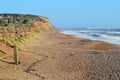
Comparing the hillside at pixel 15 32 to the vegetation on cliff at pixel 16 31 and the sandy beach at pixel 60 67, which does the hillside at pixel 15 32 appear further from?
the sandy beach at pixel 60 67

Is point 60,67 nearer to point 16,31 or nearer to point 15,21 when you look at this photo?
point 16,31

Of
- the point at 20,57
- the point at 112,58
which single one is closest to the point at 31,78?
the point at 20,57

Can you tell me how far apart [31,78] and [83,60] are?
5.58 metres

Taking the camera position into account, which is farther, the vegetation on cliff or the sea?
the sea

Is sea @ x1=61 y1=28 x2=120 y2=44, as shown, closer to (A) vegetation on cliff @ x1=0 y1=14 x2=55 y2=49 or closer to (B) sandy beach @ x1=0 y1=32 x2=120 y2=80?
(A) vegetation on cliff @ x1=0 y1=14 x2=55 y2=49

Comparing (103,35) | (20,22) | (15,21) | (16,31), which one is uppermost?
(15,21)

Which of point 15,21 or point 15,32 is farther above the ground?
point 15,21

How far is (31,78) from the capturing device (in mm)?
15516

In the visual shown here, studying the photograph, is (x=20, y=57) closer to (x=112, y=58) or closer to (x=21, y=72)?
(x=21, y=72)

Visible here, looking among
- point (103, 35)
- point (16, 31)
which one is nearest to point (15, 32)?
point (16, 31)

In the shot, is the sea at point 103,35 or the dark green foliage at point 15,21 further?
the dark green foliage at point 15,21

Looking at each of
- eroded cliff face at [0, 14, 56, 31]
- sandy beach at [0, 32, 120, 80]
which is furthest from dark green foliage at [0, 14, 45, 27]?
sandy beach at [0, 32, 120, 80]

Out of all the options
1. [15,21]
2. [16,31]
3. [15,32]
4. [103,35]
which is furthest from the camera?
[15,21]

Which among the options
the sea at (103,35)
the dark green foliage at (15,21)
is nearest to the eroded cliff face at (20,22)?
the dark green foliage at (15,21)
